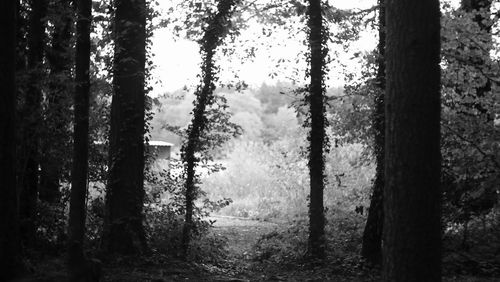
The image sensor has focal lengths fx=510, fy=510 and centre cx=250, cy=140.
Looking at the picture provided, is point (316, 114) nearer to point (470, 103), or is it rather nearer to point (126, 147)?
point (470, 103)

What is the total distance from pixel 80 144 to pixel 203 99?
5.13 metres

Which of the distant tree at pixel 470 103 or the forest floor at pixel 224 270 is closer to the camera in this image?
the distant tree at pixel 470 103

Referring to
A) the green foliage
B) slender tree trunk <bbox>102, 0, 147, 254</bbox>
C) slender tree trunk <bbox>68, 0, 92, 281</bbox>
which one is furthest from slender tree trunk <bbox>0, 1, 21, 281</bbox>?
the green foliage

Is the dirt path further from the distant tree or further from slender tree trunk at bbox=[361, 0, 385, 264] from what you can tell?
the distant tree

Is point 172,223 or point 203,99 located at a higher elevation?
point 203,99

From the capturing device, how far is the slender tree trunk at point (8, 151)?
6.07 meters

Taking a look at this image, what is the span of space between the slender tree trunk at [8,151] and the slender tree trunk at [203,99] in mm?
4998

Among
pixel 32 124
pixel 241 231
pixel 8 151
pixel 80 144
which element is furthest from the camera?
pixel 241 231

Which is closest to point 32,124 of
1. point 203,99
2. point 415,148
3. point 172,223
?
point 172,223

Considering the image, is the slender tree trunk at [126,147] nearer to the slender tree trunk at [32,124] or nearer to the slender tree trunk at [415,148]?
the slender tree trunk at [32,124]

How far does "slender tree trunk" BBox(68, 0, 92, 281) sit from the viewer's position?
6188mm

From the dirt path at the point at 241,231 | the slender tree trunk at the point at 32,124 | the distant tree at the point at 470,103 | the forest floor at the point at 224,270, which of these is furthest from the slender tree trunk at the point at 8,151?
the dirt path at the point at 241,231

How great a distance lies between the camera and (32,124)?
25.5ft

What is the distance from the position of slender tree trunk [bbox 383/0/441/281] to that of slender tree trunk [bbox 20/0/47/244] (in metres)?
5.34
